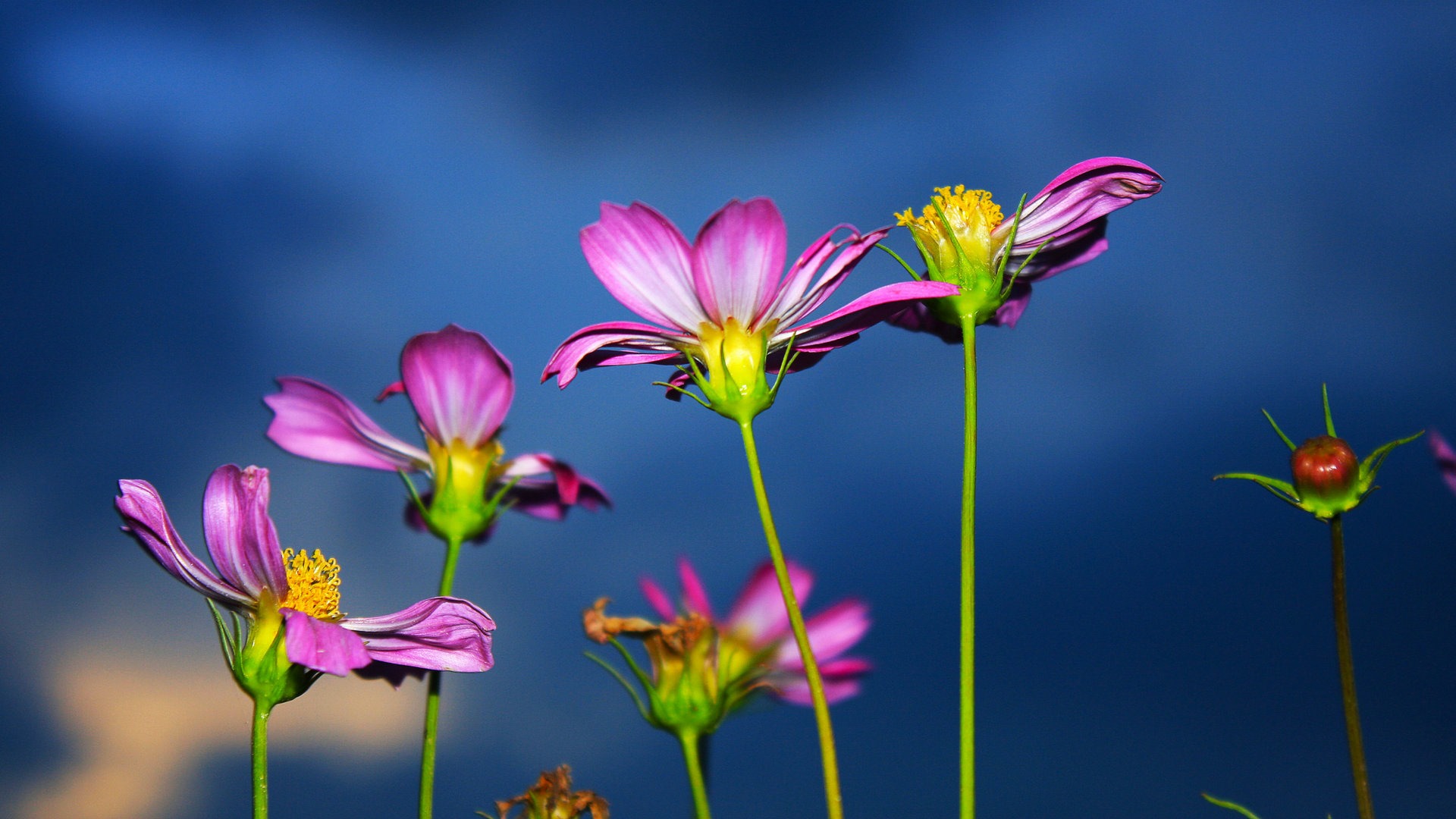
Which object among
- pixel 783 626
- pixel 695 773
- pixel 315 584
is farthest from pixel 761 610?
pixel 315 584

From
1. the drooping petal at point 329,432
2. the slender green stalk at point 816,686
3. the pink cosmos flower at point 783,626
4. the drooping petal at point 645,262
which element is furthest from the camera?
the pink cosmos flower at point 783,626

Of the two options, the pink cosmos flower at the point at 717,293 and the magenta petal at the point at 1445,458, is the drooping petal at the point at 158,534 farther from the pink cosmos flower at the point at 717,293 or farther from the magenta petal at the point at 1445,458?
the magenta petal at the point at 1445,458

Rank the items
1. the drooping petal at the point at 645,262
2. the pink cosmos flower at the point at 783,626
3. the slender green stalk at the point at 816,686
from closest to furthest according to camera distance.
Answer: the slender green stalk at the point at 816,686 < the drooping petal at the point at 645,262 < the pink cosmos flower at the point at 783,626

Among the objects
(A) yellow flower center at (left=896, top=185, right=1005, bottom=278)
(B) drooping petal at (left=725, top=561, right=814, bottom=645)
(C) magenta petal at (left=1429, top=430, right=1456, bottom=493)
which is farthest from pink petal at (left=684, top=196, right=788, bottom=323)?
(C) magenta petal at (left=1429, top=430, right=1456, bottom=493)

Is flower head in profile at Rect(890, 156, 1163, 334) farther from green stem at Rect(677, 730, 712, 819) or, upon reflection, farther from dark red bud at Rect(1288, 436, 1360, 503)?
green stem at Rect(677, 730, 712, 819)

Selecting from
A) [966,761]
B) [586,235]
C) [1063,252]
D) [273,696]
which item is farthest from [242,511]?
[1063,252]

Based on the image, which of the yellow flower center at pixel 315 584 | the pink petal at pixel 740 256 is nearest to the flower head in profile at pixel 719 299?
the pink petal at pixel 740 256
